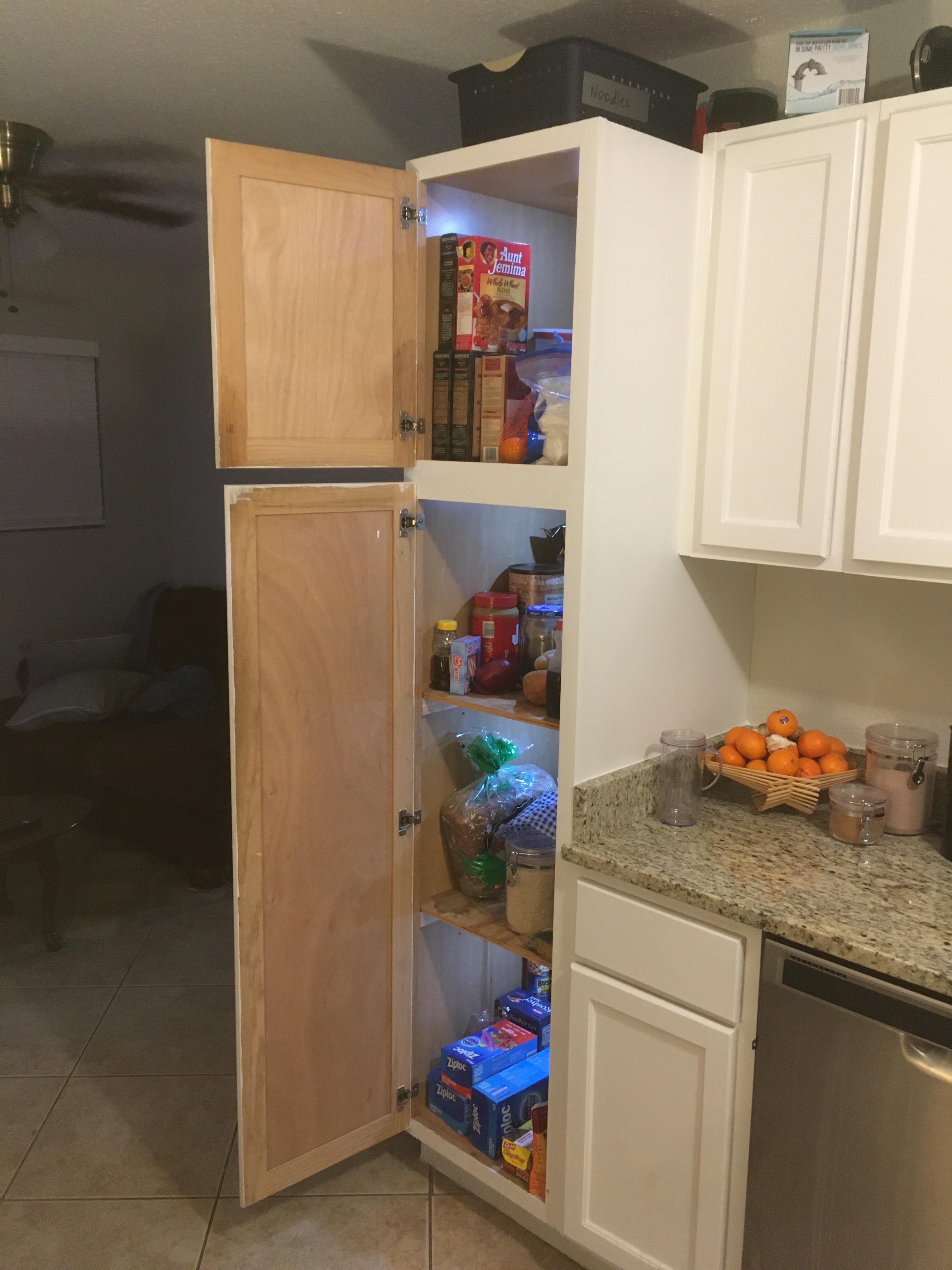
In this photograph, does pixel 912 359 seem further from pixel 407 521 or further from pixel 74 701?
pixel 74 701

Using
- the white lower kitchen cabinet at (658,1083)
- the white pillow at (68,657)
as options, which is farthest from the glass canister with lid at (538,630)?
the white pillow at (68,657)

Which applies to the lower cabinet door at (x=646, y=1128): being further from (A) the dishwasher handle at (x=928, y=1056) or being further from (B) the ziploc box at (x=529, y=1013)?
(B) the ziploc box at (x=529, y=1013)

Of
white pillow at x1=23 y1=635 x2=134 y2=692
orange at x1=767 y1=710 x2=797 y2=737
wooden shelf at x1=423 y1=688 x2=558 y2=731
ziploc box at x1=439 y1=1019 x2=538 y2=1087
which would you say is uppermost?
wooden shelf at x1=423 y1=688 x2=558 y2=731

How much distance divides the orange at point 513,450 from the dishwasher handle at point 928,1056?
120 cm

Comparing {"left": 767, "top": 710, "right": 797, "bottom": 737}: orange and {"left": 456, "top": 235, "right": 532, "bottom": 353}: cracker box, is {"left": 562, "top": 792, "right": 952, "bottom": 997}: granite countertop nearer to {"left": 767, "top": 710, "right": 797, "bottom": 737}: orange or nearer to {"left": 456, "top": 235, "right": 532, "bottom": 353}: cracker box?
{"left": 767, "top": 710, "right": 797, "bottom": 737}: orange

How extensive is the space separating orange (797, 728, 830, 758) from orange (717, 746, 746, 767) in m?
0.13

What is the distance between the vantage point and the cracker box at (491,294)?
2.05m

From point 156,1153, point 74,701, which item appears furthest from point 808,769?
point 74,701

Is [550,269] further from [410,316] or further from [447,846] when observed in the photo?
[447,846]

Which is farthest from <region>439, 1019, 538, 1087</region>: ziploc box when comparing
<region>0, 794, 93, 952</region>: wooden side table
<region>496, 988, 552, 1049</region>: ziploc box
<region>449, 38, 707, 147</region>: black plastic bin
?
<region>449, 38, 707, 147</region>: black plastic bin

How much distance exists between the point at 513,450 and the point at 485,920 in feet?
3.34

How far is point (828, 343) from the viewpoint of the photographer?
179 cm

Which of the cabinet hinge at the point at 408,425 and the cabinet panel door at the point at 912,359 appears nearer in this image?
the cabinet panel door at the point at 912,359

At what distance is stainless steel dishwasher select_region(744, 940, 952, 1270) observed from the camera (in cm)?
153
